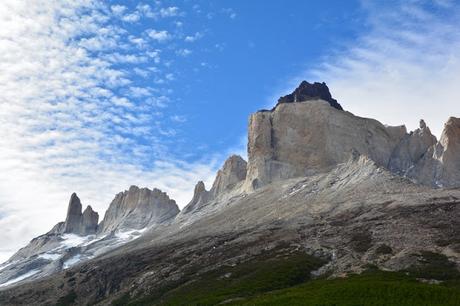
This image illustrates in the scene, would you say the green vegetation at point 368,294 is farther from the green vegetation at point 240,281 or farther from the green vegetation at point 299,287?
the green vegetation at point 240,281

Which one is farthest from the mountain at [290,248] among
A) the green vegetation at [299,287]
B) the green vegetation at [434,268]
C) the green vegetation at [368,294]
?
the green vegetation at [368,294]

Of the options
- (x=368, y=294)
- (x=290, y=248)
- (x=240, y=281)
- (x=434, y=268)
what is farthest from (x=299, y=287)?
(x=290, y=248)

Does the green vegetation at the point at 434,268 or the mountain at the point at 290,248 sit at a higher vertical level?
the mountain at the point at 290,248

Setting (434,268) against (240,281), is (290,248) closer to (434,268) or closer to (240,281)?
(240,281)

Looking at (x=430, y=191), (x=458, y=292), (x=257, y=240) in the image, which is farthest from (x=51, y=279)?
(x=458, y=292)

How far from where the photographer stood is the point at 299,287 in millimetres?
101875

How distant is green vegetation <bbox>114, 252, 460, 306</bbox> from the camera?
281 ft

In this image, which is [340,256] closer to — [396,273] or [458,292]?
[396,273]

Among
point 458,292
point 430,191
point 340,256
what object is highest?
point 430,191

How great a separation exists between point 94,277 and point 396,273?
83424 millimetres

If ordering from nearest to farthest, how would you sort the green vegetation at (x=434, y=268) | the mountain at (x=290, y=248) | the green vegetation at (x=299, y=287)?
the green vegetation at (x=299, y=287) < the green vegetation at (x=434, y=268) < the mountain at (x=290, y=248)

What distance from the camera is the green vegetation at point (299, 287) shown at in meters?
85.7

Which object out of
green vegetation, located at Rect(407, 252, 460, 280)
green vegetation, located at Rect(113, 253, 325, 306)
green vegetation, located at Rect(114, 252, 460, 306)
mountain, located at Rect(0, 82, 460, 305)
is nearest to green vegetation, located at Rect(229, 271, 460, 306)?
green vegetation, located at Rect(114, 252, 460, 306)

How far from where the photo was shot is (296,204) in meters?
179
